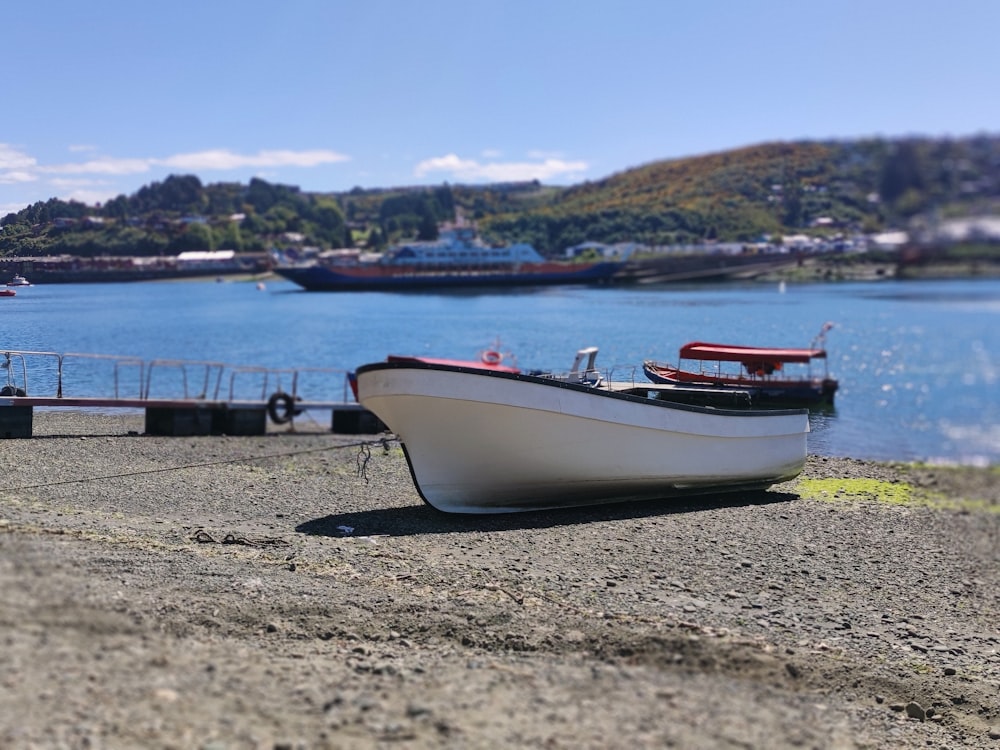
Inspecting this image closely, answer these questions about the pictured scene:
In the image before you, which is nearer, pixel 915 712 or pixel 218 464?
pixel 915 712

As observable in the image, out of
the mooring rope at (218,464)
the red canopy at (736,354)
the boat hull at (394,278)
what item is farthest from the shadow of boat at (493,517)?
the boat hull at (394,278)

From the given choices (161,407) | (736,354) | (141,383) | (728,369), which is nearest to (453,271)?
(141,383)

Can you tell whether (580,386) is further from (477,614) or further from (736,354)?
(477,614)

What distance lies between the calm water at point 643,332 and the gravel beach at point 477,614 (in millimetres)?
2068

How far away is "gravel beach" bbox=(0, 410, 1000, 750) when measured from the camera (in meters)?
4.01

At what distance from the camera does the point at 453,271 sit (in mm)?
87625

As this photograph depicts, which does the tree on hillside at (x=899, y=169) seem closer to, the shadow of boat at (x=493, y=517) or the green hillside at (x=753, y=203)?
the green hillside at (x=753, y=203)

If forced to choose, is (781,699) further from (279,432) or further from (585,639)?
(279,432)

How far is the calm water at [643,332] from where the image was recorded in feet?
40.5

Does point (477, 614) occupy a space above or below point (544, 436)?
below

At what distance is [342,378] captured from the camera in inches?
1125

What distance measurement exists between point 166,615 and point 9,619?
3.66 feet

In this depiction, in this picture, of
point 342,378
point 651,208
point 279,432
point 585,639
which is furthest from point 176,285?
point 585,639

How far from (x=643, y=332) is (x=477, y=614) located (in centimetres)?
1451
